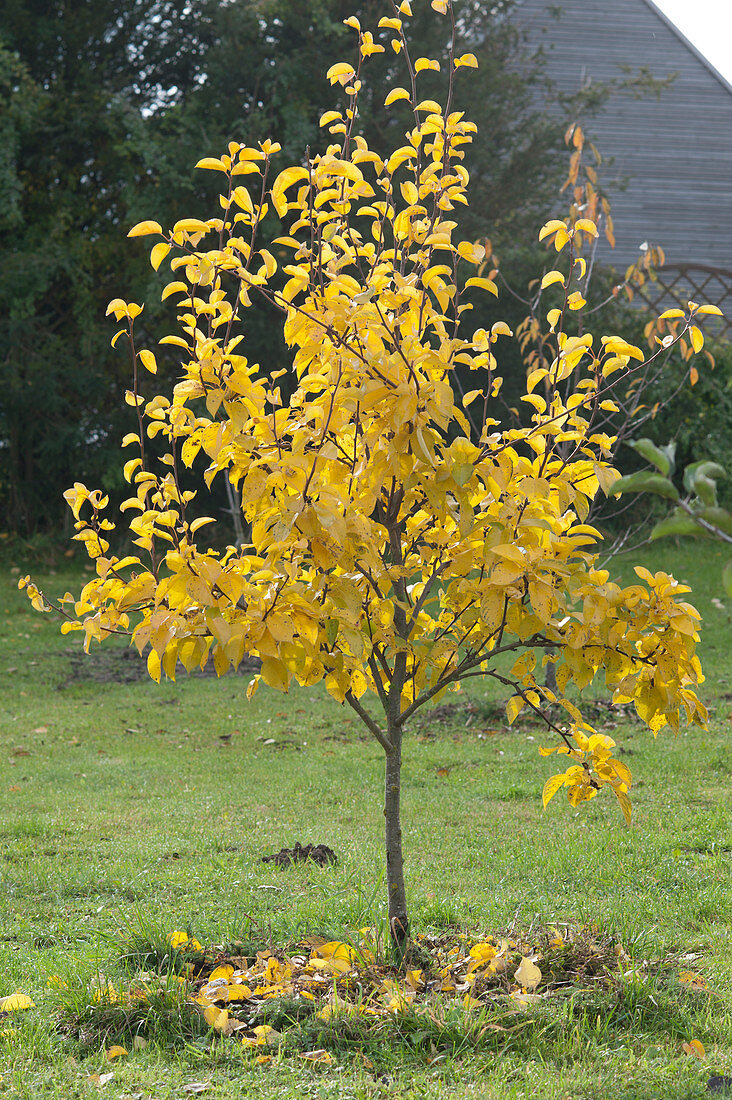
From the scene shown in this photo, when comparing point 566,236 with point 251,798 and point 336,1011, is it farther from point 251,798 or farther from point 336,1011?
point 251,798

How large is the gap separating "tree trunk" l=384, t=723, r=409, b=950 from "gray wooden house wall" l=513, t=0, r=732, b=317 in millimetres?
15948

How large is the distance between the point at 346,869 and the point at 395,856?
3.40ft

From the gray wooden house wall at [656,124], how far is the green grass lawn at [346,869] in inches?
483

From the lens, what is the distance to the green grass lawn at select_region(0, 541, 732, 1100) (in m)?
2.20

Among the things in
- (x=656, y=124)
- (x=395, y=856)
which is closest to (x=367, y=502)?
(x=395, y=856)

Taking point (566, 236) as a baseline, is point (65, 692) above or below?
below

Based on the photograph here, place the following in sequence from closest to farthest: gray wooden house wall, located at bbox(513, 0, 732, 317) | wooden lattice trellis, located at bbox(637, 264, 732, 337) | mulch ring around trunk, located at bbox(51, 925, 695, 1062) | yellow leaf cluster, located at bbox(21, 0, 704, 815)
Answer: yellow leaf cluster, located at bbox(21, 0, 704, 815) → mulch ring around trunk, located at bbox(51, 925, 695, 1062) → wooden lattice trellis, located at bbox(637, 264, 732, 337) → gray wooden house wall, located at bbox(513, 0, 732, 317)

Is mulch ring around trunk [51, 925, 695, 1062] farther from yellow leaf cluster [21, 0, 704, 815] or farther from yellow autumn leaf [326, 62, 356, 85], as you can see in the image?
yellow autumn leaf [326, 62, 356, 85]

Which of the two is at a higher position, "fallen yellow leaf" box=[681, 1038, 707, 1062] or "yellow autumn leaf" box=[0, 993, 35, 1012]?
"fallen yellow leaf" box=[681, 1038, 707, 1062]

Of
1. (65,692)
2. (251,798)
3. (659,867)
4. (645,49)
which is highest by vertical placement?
(645,49)

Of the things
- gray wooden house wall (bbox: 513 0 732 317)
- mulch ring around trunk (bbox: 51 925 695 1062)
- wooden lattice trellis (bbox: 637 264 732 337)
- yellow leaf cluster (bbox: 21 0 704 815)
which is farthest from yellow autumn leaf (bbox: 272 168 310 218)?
gray wooden house wall (bbox: 513 0 732 317)

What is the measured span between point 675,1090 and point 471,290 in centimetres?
1075

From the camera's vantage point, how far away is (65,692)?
23.6 ft

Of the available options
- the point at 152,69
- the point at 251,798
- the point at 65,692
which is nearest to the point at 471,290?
the point at 152,69
